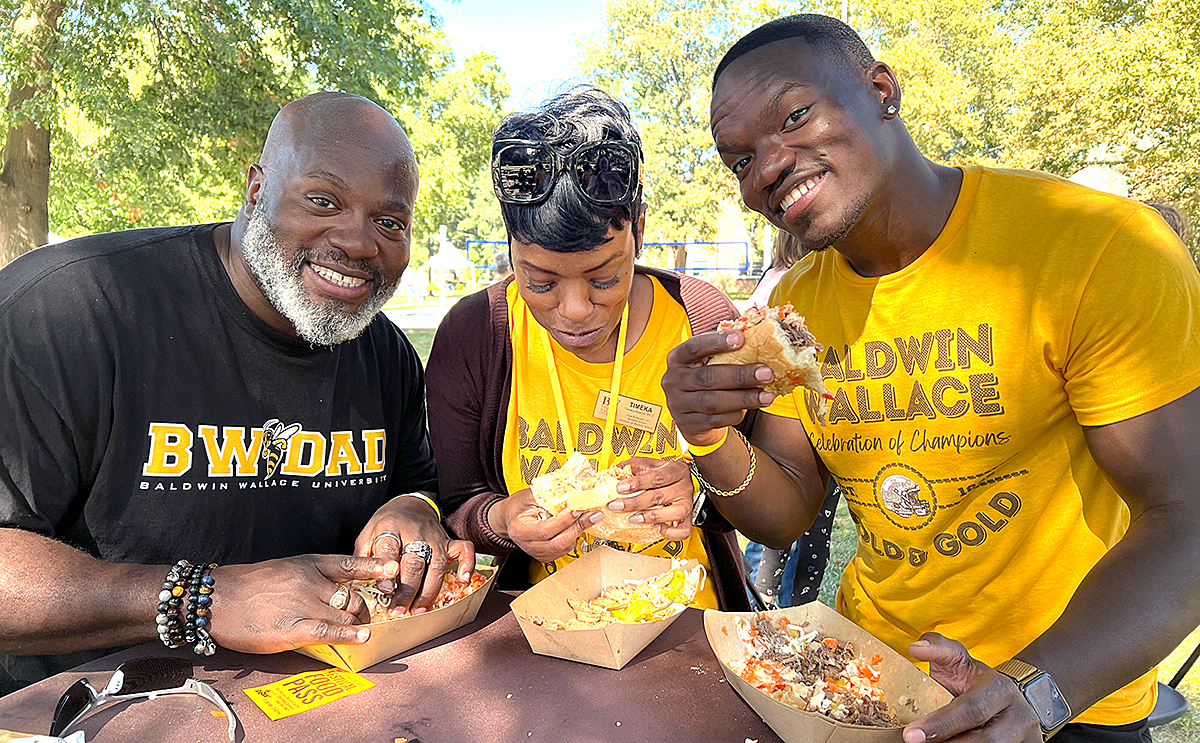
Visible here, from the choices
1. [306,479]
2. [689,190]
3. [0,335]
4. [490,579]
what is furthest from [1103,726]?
[689,190]

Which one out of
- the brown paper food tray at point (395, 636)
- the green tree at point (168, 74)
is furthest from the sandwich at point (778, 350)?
the green tree at point (168, 74)

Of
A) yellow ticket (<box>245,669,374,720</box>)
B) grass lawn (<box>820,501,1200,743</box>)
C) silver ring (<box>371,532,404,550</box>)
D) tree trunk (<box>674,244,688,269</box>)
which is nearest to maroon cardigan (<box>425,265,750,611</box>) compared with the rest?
silver ring (<box>371,532,404,550</box>)

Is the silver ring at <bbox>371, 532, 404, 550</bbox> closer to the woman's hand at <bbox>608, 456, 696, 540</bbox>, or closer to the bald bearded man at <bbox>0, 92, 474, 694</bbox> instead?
the bald bearded man at <bbox>0, 92, 474, 694</bbox>

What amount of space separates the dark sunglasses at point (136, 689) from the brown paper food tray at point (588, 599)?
70 centimetres

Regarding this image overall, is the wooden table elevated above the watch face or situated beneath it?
situated beneath

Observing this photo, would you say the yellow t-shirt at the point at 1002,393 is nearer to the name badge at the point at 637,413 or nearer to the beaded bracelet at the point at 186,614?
the name badge at the point at 637,413

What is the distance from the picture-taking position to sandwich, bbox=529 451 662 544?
2.10 meters

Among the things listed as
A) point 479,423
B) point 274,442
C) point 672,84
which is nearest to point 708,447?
point 479,423

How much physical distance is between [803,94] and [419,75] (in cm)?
1078

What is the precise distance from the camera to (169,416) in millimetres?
2371

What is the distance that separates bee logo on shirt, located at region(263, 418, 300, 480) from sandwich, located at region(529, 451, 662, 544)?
0.85 meters

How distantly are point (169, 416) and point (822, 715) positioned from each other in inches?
78.0

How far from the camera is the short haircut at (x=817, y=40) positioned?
6.81 ft

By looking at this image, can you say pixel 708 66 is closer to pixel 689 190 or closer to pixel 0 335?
pixel 689 190
